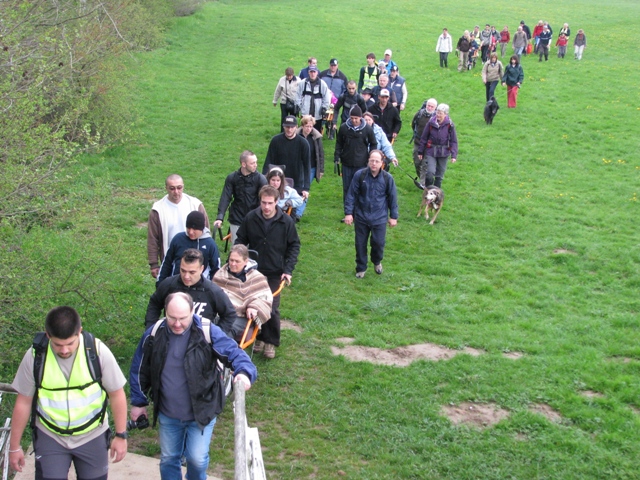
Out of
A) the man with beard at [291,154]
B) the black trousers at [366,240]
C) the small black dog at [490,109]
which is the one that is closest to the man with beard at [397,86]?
the small black dog at [490,109]

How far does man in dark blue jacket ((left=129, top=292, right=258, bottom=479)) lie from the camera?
531 cm

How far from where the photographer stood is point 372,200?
11023 millimetres

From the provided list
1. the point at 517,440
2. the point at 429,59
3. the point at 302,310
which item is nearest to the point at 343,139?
the point at 302,310

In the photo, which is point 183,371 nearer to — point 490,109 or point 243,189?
point 243,189

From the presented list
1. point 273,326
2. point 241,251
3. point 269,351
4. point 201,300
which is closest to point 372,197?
point 273,326

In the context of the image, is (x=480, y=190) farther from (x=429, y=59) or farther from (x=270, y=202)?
(x=429, y=59)

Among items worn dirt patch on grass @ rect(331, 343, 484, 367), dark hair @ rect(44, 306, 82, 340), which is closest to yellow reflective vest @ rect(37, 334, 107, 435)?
dark hair @ rect(44, 306, 82, 340)

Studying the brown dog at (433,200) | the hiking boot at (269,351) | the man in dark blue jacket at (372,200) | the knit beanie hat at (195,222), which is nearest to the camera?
the knit beanie hat at (195,222)

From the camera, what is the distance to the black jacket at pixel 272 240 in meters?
8.63

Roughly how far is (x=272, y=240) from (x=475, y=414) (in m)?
3.00

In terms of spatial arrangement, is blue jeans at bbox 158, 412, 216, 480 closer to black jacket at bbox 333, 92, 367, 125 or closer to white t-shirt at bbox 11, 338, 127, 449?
white t-shirt at bbox 11, 338, 127, 449

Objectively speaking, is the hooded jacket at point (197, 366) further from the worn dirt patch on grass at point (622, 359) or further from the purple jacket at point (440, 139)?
the purple jacket at point (440, 139)

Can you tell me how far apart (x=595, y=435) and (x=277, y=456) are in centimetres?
324

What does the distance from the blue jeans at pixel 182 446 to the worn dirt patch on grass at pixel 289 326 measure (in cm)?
408
